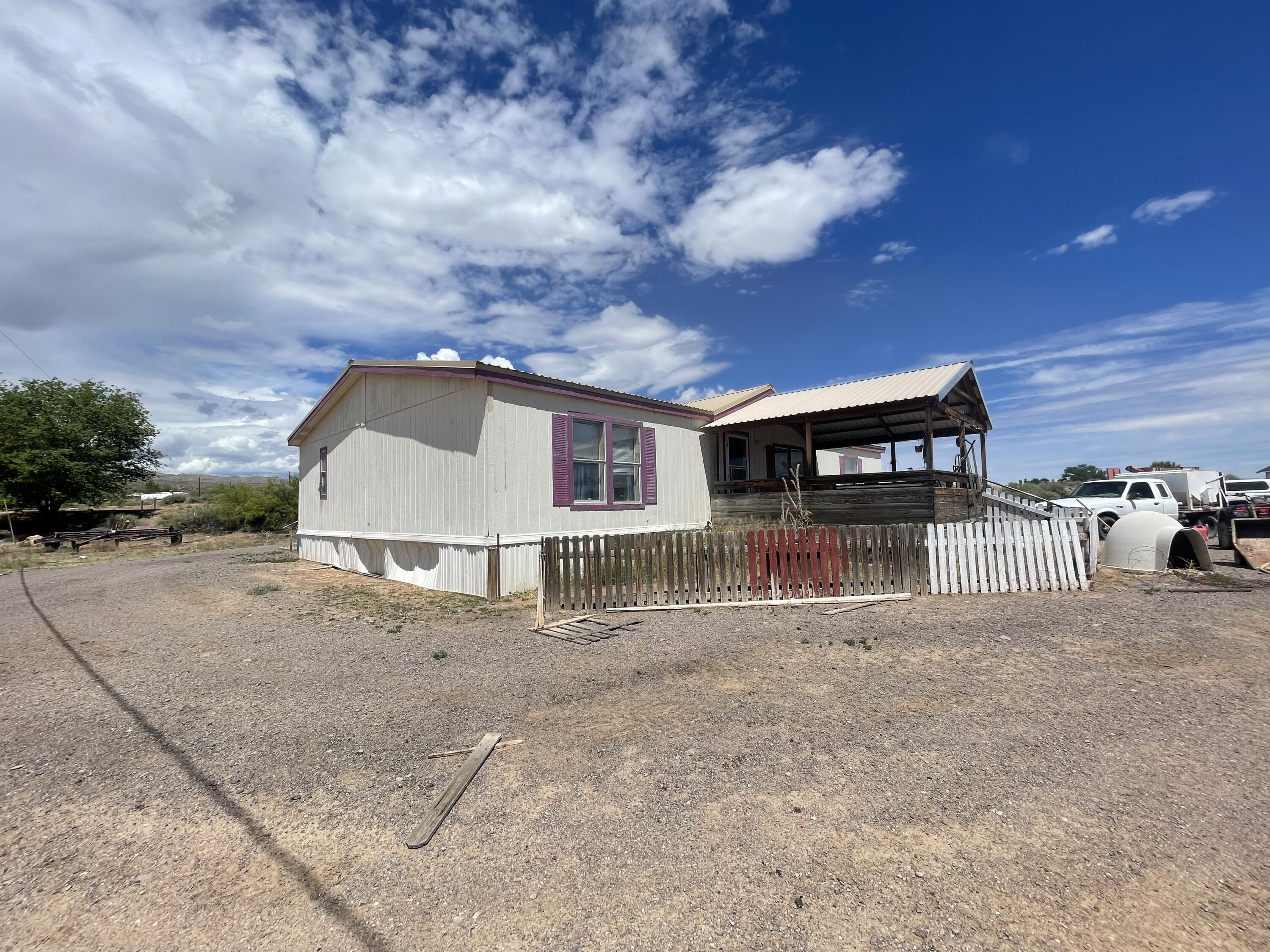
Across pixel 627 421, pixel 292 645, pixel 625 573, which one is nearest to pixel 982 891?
pixel 625 573

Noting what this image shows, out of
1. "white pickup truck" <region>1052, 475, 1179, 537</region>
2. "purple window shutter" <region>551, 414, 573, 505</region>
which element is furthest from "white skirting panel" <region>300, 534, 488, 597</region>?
"white pickup truck" <region>1052, 475, 1179, 537</region>

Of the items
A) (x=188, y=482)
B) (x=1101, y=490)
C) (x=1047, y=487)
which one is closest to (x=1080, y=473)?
(x=1047, y=487)

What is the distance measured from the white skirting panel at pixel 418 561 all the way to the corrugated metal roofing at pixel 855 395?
637cm

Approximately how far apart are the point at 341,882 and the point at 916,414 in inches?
539

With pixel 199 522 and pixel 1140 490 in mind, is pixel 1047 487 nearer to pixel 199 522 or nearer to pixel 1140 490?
pixel 1140 490

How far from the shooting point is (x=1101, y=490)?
16938mm

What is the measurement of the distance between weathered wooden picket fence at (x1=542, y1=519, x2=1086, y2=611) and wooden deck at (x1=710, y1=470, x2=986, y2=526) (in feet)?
5.26

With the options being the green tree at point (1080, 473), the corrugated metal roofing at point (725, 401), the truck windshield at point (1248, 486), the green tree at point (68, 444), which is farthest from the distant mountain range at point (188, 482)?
the green tree at point (1080, 473)

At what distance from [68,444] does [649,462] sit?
95.6 feet

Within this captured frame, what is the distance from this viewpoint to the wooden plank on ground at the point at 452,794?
2.76 meters

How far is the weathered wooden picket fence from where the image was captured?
805cm

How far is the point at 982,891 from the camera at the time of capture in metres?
2.30

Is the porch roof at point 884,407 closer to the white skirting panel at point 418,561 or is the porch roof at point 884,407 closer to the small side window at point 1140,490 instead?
the small side window at point 1140,490

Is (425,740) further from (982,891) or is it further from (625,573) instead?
(625,573)
